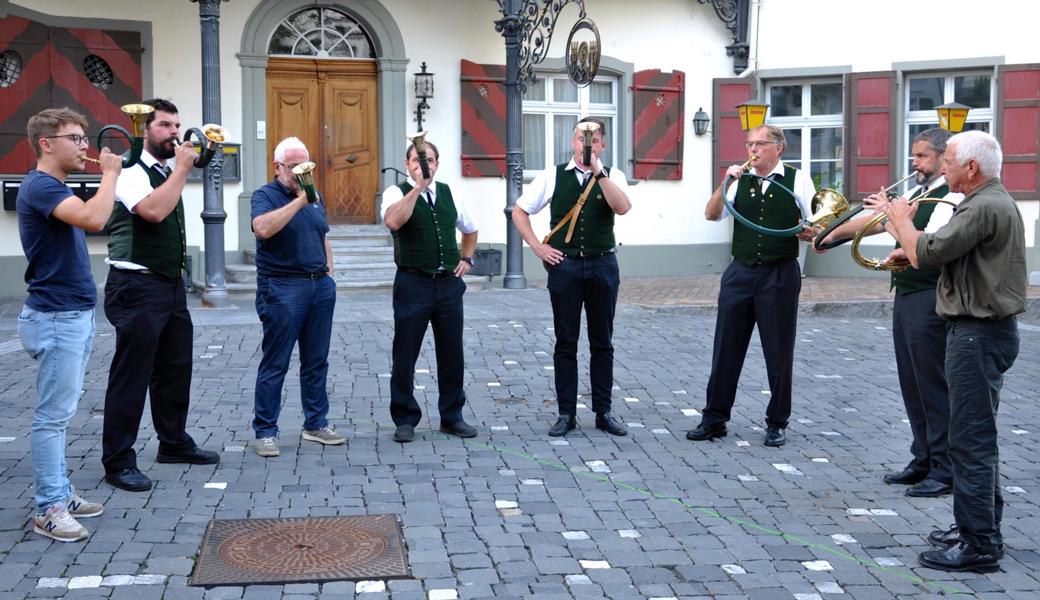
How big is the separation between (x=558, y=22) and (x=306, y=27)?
330 cm

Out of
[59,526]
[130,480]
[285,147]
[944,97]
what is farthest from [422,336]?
Answer: [944,97]

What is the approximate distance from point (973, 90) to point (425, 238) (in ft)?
37.3

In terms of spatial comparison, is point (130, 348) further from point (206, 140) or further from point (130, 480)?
point (206, 140)

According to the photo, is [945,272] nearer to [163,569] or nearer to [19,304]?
[163,569]

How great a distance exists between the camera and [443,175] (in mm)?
15195

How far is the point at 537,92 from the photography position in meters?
15.9

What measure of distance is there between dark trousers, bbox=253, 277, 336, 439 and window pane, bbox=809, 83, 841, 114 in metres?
11.6

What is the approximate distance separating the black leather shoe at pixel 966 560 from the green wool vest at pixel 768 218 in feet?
7.64

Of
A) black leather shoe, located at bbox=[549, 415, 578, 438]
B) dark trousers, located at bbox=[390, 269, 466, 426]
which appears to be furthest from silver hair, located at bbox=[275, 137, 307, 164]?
black leather shoe, located at bbox=[549, 415, 578, 438]

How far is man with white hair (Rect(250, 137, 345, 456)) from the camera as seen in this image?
20.2 feet

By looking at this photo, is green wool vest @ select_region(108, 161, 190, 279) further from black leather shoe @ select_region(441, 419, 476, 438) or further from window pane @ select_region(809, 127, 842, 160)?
window pane @ select_region(809, 127, 842, 160)

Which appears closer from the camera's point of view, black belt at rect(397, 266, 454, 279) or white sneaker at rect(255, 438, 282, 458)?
white sneaker at rect(255, 438, 282, 458)

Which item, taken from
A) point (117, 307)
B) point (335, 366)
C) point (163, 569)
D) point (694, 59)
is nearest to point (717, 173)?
point (694, 59)

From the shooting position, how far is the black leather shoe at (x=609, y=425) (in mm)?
6863
